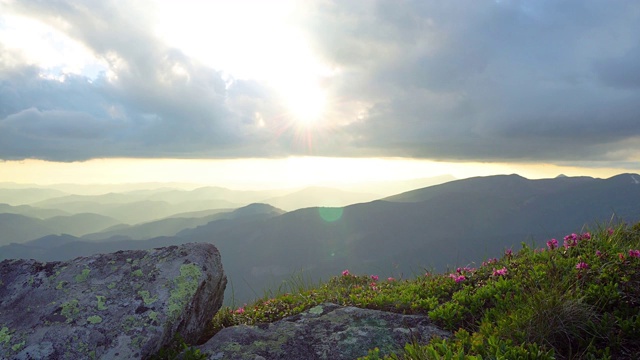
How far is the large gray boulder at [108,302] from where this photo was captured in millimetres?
5754

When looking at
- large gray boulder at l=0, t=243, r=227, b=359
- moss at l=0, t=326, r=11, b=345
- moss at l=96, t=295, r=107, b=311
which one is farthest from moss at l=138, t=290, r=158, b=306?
moss at l=0, t=326, r=11, b=345

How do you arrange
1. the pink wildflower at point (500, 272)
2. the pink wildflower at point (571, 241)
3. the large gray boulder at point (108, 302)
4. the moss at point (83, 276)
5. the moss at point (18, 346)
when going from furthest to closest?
the pink wildflower at point (571, 241)
the pink wildflower at point (500, 272)
the moss at point (83, 276)
the large gray boulder at point (108, 302)
the moss at point (18, 346)

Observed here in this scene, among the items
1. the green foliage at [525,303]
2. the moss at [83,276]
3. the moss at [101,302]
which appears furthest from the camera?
the moss at [83,276]

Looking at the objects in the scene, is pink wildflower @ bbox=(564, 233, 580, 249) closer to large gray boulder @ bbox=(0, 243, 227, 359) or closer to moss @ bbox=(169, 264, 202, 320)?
large gray boulder @ bbox=(0, 243, 227, 359)

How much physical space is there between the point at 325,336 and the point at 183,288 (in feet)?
8.76

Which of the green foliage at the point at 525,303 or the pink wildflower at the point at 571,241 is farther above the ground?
the pink wildflower at the point at 571,241

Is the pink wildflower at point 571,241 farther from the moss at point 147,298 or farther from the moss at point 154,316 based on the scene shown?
the moss at point 147,298

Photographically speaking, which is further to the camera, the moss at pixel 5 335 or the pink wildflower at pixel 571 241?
the pink wildflower at pixel 571 241

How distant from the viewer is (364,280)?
11.7 m

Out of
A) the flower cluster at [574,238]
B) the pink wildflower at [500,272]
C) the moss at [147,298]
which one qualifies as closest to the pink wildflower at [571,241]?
the flower cluster at [574,238]

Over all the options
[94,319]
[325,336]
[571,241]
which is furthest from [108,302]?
[571,241]

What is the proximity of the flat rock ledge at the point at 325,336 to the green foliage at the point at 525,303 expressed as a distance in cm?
46

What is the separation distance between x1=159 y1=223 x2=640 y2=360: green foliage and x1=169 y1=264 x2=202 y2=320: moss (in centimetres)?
136

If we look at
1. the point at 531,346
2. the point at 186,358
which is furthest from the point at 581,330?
the point at 186,358
